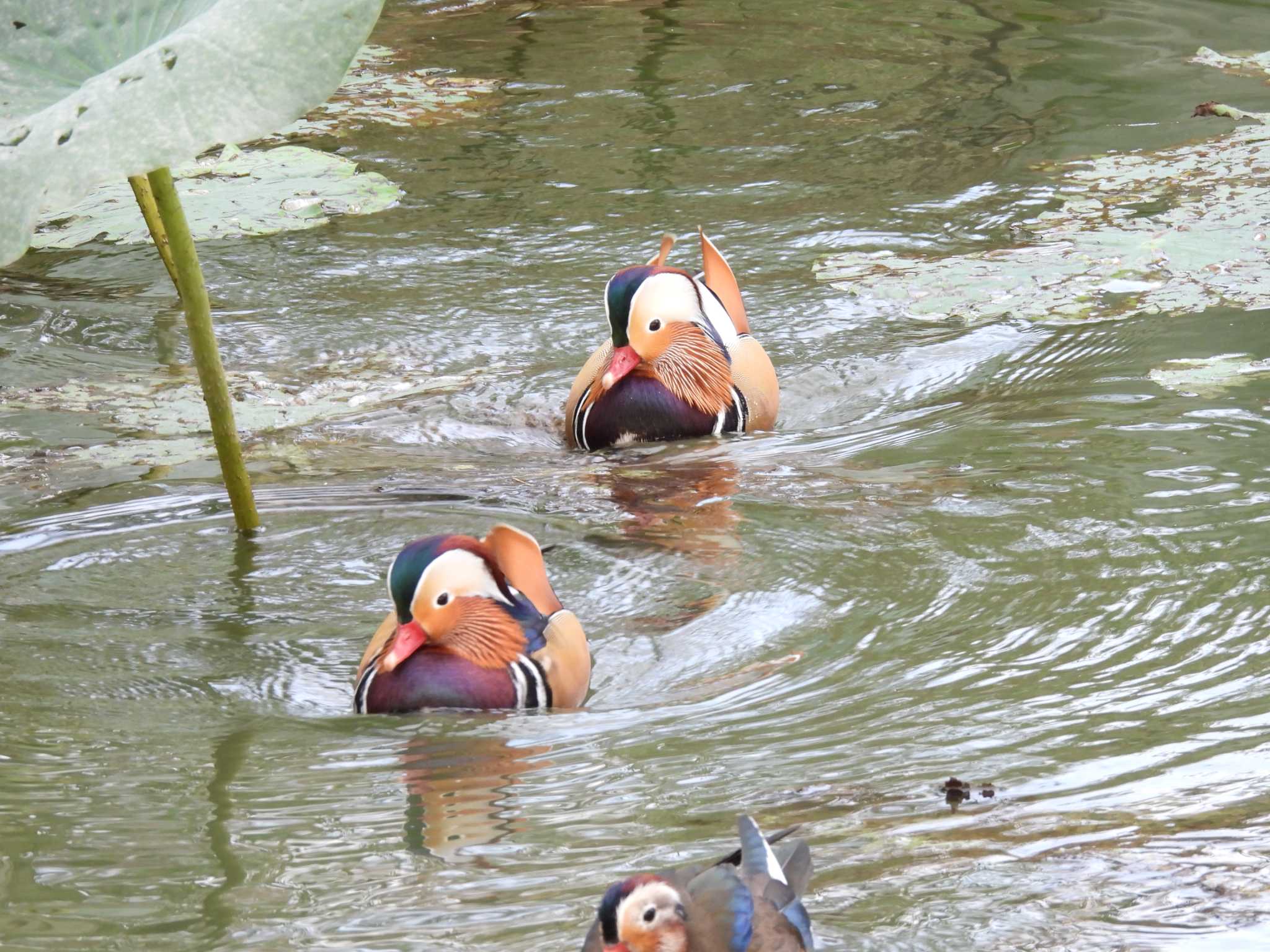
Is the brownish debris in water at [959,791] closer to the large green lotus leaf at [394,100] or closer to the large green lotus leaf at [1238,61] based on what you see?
the large green lotus leaf at [394,100]

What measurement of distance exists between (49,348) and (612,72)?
220 inches

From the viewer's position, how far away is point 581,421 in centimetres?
677

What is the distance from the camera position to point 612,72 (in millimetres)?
12133

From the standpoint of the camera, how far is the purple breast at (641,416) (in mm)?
6723

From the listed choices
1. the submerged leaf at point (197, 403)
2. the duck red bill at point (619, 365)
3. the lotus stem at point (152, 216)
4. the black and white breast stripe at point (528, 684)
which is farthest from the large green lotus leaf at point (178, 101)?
the lotus stem at point (152, 216)

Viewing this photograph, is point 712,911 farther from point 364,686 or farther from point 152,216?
point 152,216

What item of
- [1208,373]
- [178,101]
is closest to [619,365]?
[1208,373]

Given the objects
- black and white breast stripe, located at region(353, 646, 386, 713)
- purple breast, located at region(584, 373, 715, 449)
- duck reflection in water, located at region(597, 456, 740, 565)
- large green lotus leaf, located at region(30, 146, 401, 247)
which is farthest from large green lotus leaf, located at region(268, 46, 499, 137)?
black and white breast stripe, located at region(353, 646, 386, 713)

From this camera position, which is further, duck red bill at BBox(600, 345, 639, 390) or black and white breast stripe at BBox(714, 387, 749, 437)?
black and white breast stripe at BBox(714, 387, 749, 437)

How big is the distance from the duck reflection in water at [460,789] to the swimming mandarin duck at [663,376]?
2722 mm

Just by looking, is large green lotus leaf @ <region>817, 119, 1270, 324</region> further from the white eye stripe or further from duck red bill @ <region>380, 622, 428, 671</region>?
duck red bill @ <region>380, 622, 428, 671</region>

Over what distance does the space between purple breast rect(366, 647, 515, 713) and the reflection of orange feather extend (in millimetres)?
21

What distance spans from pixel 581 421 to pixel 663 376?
1.20 ft

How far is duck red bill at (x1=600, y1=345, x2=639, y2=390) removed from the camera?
6672 mm
